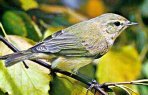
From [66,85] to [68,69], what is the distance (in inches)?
3.9

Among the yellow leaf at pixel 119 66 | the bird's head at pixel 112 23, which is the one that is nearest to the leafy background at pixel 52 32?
the yellow leaf at pixel 119 66

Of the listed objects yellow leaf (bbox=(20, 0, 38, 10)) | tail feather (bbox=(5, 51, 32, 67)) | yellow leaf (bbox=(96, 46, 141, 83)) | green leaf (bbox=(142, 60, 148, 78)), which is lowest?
green leaf (bbox=(142, 60, 148, 78))

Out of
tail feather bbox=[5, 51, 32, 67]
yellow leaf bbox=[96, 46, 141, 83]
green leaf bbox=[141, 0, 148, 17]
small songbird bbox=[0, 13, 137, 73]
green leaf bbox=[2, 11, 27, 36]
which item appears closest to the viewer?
tail feather bbox=[5, 51, 32, 67]

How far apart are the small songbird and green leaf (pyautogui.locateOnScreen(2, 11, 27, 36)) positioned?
14 cm

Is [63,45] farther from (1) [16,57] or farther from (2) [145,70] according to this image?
(2) [145,70]

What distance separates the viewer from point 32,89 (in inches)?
37.2

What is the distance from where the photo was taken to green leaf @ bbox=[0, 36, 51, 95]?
94 cm

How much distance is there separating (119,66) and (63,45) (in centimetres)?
45

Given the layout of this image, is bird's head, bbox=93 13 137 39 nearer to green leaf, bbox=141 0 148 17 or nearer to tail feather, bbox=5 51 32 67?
tail feather, bbox=5 51 32 67

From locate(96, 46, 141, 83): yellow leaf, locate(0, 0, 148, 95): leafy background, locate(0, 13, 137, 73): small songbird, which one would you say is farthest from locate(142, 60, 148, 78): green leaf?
locate(0, 13, 137, 73): small songbird

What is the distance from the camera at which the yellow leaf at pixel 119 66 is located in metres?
1.37

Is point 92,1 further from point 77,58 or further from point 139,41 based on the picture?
point 77,58

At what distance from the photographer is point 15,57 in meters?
0.90

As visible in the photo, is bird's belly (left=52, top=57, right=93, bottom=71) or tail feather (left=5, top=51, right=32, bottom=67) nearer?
tail feather (left=5, top=51, right=32, bottom=67)
